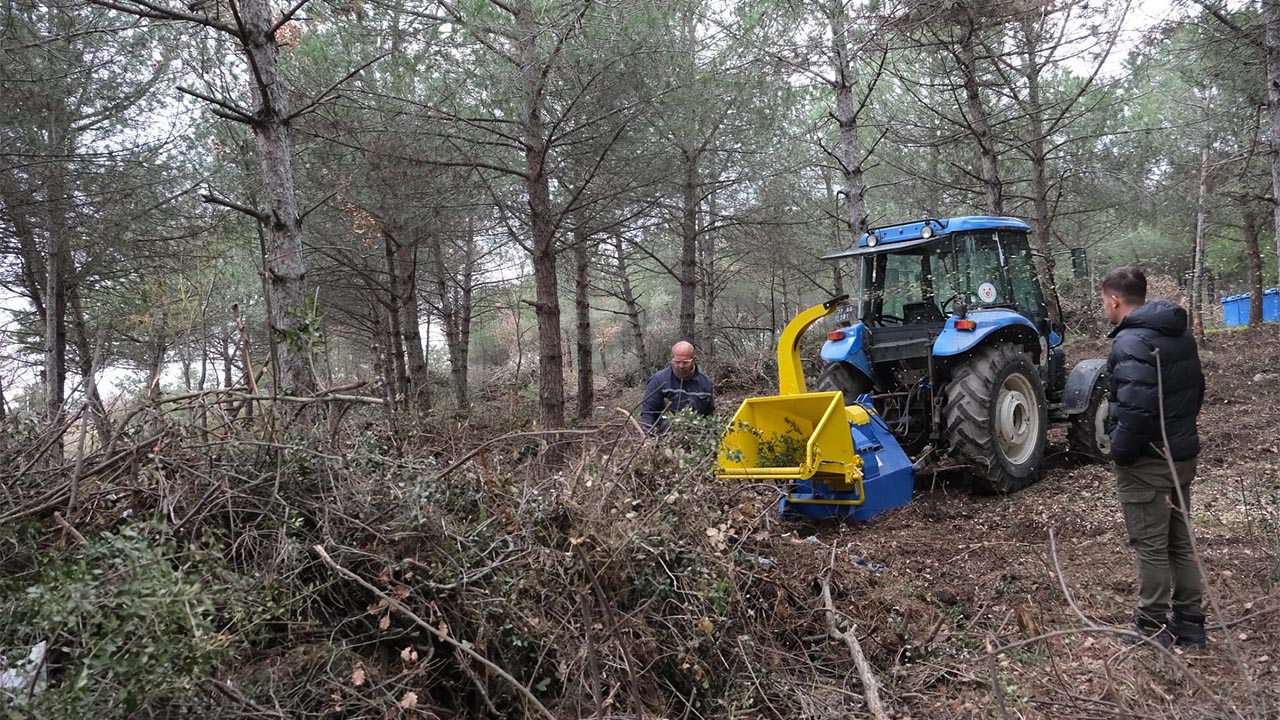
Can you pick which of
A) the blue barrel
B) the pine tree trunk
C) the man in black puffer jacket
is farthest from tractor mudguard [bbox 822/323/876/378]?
the blue barrel

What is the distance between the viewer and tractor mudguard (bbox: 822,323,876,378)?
6.31 metres

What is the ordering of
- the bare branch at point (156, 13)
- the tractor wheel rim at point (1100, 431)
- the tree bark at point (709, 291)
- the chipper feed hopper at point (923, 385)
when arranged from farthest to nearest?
the tree bark at point (709, 291) → the tractor wheel rim at point (1100, 431) → the chipper feed hopper at point (923, 385) → the bare branch at point (156, 13)

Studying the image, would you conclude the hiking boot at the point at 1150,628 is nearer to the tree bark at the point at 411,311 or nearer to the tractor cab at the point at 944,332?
the tractor cab at the point at 944,332

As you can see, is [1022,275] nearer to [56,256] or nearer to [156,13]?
[156,13]

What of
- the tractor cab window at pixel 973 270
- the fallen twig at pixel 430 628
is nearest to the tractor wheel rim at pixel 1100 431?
the tractor cab window at pixel 973 270

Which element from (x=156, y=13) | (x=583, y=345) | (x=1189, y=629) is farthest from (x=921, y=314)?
(x=583, y=345)

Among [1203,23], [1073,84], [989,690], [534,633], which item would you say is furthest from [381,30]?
[1073,84]

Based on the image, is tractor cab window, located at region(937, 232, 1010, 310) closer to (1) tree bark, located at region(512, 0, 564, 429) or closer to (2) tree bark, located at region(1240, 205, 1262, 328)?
(1) tree bark, located at region(512, 0, 564, 429)

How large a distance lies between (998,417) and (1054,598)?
235 cm

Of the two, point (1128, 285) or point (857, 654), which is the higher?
point (1128, 285)

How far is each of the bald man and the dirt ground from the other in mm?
1244

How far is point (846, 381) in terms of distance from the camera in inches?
255

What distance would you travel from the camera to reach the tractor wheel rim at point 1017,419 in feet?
19.4

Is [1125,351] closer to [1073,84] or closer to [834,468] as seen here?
[834,468]
